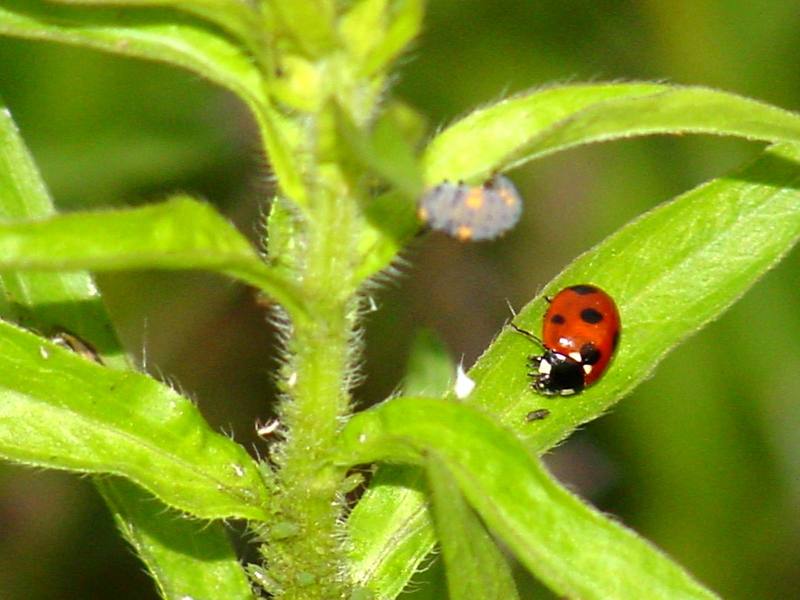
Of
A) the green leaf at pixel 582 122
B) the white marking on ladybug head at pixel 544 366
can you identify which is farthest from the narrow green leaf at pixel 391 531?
the green leaf at pixel 582 122

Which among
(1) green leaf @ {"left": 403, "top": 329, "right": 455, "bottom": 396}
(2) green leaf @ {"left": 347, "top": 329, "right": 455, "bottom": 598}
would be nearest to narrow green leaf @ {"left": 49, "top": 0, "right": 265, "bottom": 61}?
(1) green leaf @ {"left": 403, "top": 329, "right": 455, "bottom": 396}

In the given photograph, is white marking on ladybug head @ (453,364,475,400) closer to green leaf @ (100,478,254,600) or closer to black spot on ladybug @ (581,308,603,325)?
black spot on ladybug @ (581,308,603,325)

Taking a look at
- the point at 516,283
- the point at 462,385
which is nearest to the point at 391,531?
the point at 462,385

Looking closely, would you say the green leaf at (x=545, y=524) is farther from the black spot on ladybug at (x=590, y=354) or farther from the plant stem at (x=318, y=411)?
the black spot on ladybug at (x=590, y=354)

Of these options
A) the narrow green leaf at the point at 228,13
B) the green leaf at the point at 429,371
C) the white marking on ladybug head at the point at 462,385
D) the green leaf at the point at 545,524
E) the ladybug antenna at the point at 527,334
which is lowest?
the green leaf at the point at 545,524

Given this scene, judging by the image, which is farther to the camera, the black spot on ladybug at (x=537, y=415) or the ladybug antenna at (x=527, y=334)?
the ladybug antenna at (x=527, y=334)

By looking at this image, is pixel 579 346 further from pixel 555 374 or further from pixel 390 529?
pixel 390 529
